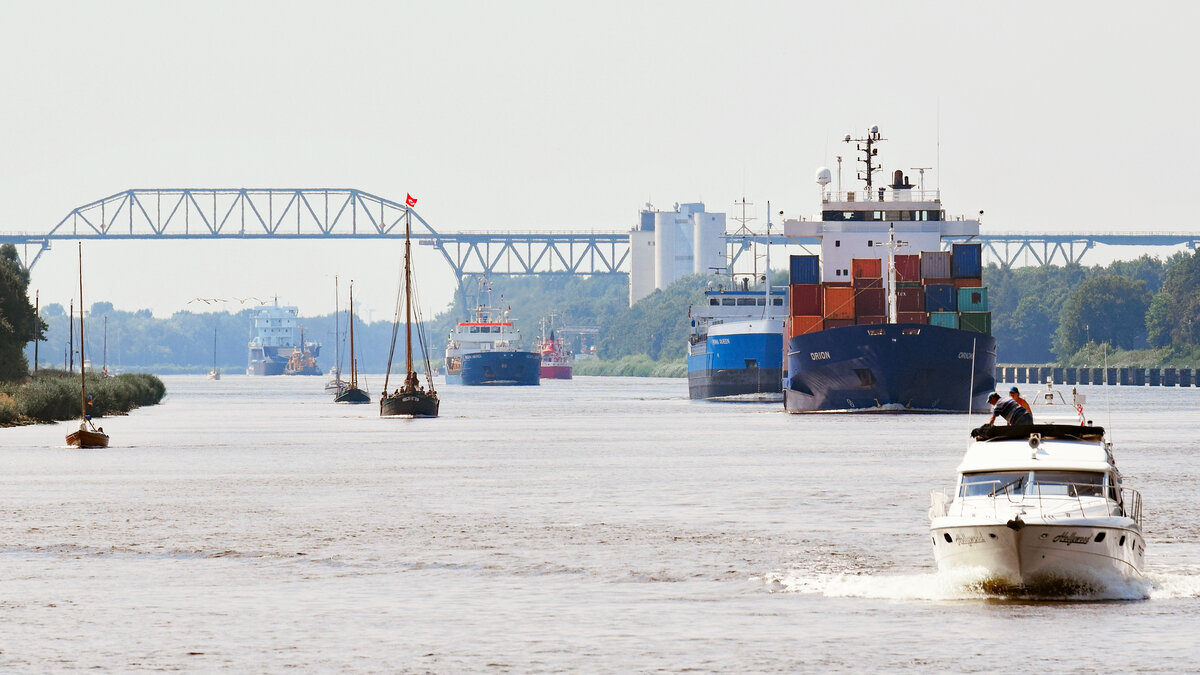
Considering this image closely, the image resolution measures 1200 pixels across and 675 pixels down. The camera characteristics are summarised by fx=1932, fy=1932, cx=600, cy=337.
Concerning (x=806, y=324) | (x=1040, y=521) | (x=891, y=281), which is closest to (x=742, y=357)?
(x=806, y=324)

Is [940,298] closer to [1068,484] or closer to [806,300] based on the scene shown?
[806,300]

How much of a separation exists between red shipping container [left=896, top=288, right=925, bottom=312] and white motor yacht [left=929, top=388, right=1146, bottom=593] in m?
77.7

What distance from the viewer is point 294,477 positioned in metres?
60.0

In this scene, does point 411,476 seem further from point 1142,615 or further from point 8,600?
point 1142,615

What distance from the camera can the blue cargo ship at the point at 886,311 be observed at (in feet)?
323

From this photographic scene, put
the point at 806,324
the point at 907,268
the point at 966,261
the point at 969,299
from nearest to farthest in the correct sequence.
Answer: the point at 806,324
the point at 907,268
the point at 969,299
the point at 966,261

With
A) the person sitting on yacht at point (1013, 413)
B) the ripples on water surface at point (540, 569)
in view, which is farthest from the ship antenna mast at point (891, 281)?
the person sitting on yacht at point (1013, 413)

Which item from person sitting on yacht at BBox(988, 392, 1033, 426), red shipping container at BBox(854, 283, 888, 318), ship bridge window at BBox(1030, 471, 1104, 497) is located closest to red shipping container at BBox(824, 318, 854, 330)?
red shipping container at BBox(854, 283, 888, 318)

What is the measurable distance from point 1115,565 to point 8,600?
1676 cm

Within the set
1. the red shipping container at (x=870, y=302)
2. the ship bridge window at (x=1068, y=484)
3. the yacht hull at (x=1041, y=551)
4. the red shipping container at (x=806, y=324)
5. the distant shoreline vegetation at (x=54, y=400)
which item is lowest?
the yacht hull at (x=1041, y=551)

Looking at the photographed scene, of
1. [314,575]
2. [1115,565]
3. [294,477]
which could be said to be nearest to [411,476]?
[294,477]

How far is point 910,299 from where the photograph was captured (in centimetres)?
10731

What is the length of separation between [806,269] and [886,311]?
7.45 meters

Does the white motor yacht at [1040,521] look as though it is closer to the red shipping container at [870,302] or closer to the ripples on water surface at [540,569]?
the ripples on water surface at [540,569]
